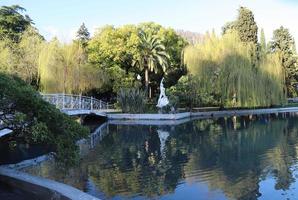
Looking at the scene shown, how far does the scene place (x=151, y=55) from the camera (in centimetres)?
5003

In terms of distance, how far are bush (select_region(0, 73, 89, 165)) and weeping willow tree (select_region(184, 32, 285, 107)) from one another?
32770 millimetres

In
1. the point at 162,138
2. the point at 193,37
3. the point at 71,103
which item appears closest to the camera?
the point at 162,138

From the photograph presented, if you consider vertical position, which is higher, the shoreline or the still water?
the shoreline

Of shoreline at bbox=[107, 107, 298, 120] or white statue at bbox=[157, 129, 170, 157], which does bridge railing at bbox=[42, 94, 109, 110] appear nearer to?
shoreline at bbox=[107, 107, 298, 120]

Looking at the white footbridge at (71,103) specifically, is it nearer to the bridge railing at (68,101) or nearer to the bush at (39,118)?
the bridge railing at (68,101)

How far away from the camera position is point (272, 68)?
148ft

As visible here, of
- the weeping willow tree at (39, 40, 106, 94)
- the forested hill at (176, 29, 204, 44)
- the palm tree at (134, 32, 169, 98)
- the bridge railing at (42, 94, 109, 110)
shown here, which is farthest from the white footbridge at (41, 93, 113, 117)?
the forested hill at (176, 29, 204, 44)

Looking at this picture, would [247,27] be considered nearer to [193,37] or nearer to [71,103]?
[71,103]

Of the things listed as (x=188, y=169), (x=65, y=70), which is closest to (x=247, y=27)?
(x=65, y=70)

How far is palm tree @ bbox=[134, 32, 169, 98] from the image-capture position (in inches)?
1959

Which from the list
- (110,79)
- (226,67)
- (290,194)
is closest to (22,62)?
(110,79)

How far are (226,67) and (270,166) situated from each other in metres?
27.8

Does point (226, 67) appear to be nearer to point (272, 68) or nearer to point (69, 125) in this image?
point (272, 68)

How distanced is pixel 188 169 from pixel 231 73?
2820 cm
